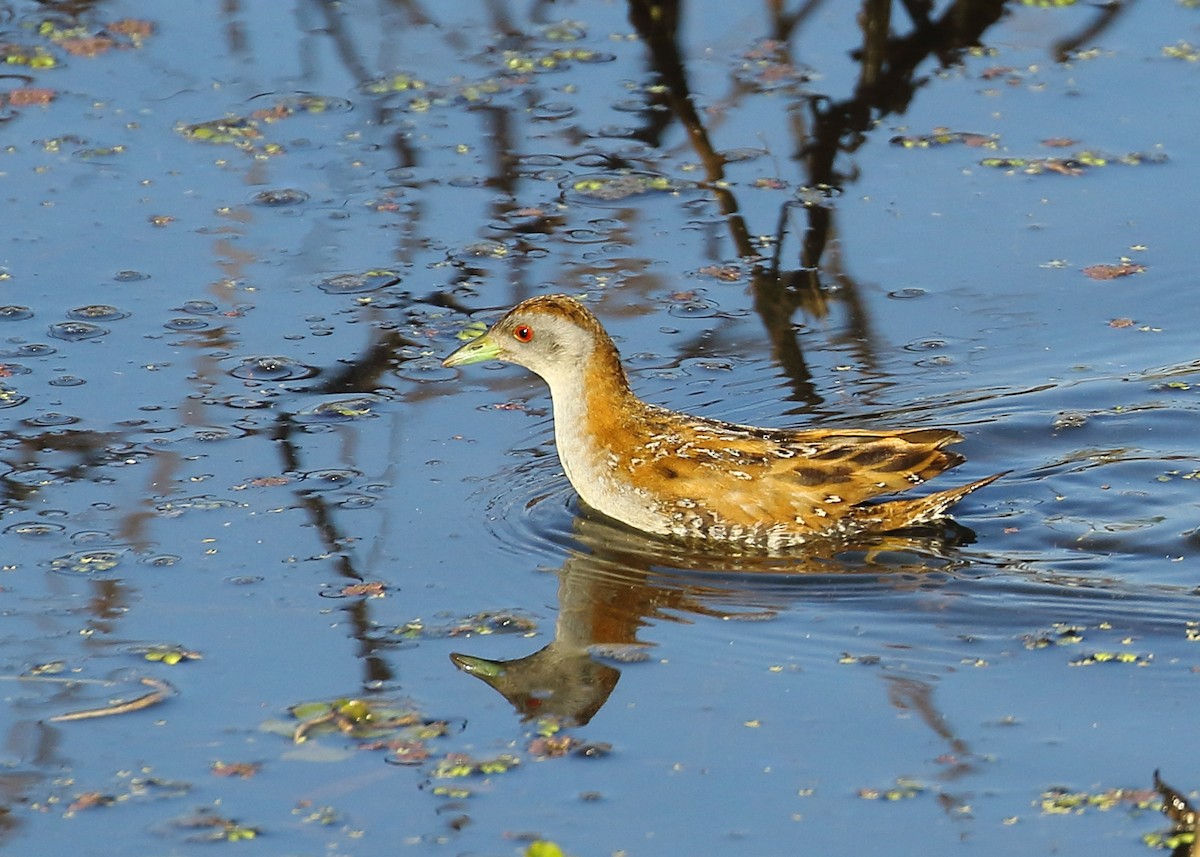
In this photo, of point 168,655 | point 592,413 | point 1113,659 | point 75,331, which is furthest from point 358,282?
point 1113,659

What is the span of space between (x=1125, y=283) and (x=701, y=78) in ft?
11.1

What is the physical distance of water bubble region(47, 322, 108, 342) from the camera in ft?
30.5

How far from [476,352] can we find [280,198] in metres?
2.62

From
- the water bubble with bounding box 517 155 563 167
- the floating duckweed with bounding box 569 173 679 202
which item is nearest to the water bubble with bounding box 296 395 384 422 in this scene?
the floating duckweed with bounding box 569 173 679 202

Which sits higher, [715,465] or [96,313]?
[96,313]

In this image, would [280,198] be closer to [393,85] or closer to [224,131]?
[224,131]

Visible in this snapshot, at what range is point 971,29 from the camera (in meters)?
12.8

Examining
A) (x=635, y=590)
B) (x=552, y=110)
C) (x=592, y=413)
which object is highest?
(x=552, y=110)

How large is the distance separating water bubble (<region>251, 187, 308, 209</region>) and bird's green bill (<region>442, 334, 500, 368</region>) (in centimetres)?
250

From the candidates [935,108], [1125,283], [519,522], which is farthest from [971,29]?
[519,522]

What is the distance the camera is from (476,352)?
28.1ft

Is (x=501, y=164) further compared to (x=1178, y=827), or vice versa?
(x=501, y=164)

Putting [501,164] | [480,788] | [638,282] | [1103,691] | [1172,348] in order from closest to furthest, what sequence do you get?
[480,788] → [1103,691] → [1172,348] → [638,282] → [501,164]

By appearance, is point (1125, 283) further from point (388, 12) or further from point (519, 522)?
point (388, 12)
